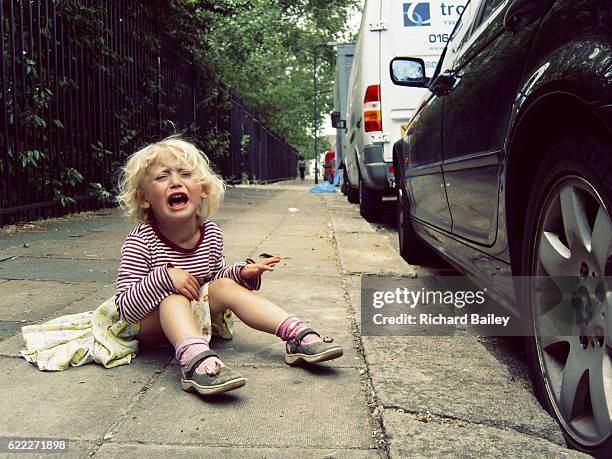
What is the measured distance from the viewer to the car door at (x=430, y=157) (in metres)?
3.14

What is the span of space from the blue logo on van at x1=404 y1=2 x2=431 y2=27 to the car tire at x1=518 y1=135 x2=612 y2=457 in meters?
5.26

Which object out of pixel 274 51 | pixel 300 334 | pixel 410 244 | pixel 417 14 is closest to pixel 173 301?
pixel 300 334

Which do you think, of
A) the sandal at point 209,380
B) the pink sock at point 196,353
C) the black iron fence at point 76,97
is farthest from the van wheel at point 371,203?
the sandal at point 209,380

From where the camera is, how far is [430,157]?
341 cm

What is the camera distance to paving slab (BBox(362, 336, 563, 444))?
178cm

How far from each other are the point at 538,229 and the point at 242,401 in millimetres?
1001

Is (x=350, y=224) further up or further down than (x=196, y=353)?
further down

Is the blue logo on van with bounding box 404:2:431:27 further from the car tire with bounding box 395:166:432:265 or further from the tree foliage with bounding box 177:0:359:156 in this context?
the tree foliage with bounding box 177:0:359:156

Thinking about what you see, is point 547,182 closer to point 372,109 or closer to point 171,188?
point 171,188

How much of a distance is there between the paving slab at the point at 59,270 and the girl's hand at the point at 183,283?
1672 mm

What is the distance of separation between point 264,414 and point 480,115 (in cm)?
132

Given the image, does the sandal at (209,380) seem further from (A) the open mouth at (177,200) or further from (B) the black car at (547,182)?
(B) the black car at (547,182)

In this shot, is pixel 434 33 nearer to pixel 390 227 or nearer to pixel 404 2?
pixel 404 2

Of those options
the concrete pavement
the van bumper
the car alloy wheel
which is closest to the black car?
the car alloy wheel
